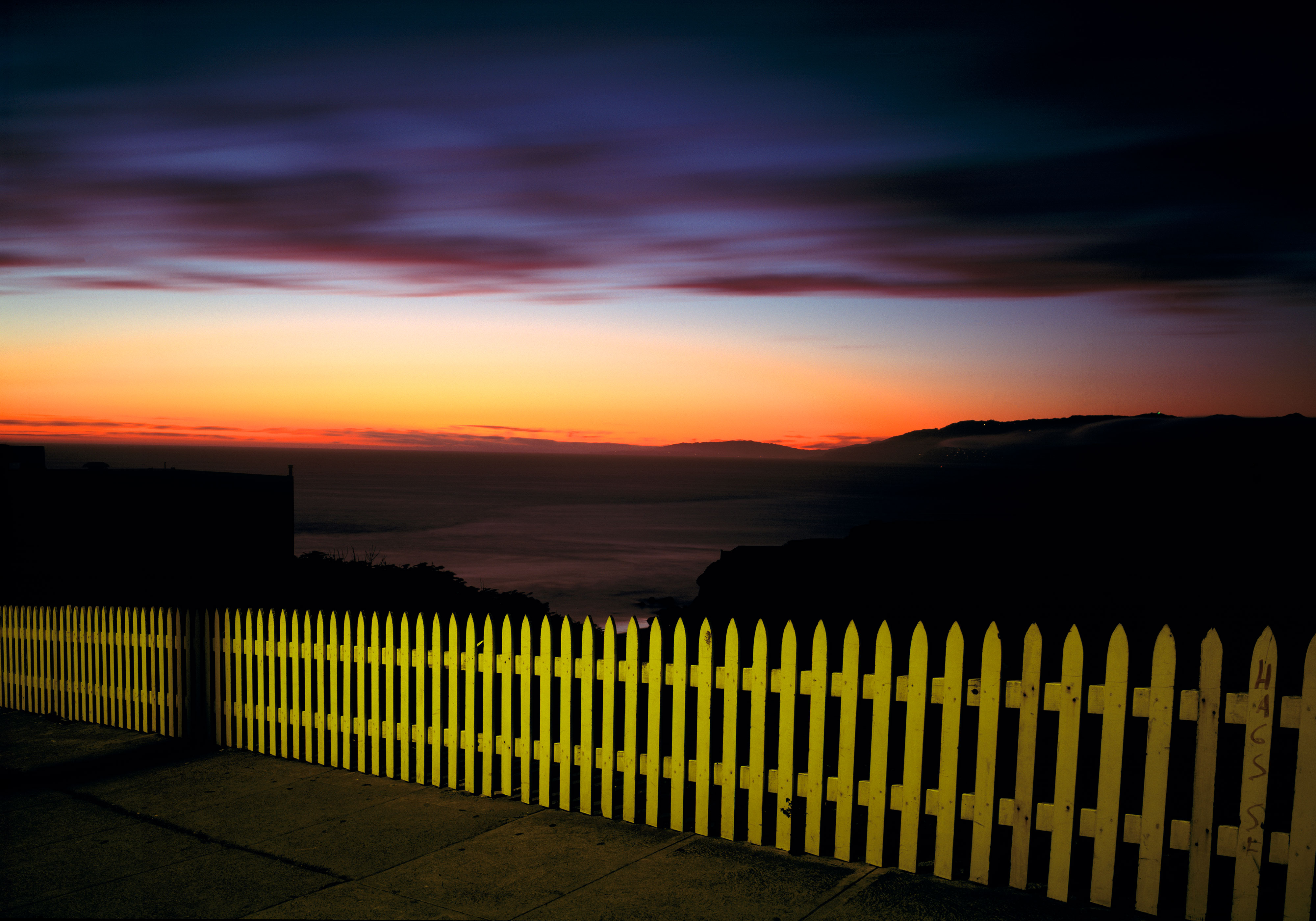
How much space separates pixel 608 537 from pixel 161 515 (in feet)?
199

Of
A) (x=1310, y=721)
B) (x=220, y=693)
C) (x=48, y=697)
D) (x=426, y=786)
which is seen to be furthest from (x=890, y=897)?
(x=48, y=697)

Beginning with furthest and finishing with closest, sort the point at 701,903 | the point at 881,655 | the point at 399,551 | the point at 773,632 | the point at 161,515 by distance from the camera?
the point at 399,551 < the point at 161,515 < the point at 773,632 < the point at 881,655 < the point at 701,903

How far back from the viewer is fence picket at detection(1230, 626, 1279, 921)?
3.69 m

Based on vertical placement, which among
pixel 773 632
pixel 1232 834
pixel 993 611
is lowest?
pixel 773 632

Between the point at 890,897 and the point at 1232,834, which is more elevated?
the point at 1232,834

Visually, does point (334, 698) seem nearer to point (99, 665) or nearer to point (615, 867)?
point (615, 867)

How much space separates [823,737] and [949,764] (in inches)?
24.8

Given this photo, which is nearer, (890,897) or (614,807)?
(890,897)

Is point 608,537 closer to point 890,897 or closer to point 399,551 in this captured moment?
point 399,551

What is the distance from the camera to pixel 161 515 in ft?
62.1

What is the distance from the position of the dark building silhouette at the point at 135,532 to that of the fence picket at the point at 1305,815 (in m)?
Result: 18.7

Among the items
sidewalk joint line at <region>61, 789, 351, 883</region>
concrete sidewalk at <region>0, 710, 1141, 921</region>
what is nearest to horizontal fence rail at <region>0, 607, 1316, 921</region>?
concrete sidewalk at <region>0, 710, 1141, 921</region>

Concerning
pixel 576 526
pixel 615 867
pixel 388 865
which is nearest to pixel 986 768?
pixel 615 867

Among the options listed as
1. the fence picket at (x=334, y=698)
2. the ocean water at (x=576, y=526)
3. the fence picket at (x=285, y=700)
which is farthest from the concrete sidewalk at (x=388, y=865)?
the ocean water at (x=576, y=526)
